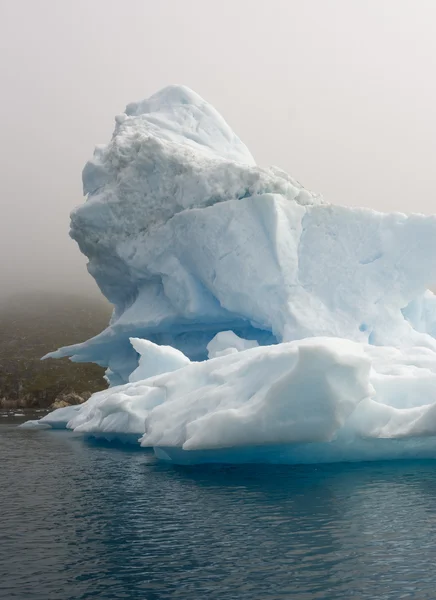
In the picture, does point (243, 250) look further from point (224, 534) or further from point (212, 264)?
point (224, 534)

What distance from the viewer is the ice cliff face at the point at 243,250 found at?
2150cm

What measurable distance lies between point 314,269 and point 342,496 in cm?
1330

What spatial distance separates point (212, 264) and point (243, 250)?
1265 millimetres

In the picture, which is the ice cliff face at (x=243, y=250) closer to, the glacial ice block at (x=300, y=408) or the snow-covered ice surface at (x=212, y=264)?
the snow-covered ice surface at (x=212, y=264)

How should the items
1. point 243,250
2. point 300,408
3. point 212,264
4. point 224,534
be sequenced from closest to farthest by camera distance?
point 224,534, point 300,408, point 243,250, point 212,264

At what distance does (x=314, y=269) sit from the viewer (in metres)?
21.9

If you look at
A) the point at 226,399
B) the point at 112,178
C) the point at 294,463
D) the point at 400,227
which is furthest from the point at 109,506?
the point at 112,178

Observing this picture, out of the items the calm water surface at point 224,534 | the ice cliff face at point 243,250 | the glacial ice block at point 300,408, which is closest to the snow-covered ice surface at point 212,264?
the ice cliff face at point 243,250

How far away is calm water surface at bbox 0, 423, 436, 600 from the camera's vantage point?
588 cm

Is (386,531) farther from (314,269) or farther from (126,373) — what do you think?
(126,373)

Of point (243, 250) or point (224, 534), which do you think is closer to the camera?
point (224, 534)

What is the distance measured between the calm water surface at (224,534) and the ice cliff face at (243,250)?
9915 mm

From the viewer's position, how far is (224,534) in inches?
296

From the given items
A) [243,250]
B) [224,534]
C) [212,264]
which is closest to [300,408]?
[224,534]
